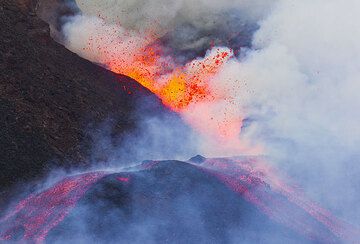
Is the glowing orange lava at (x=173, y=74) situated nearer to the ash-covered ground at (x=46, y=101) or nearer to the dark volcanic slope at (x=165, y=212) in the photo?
the ash-covered ground at (x=46, y=101)

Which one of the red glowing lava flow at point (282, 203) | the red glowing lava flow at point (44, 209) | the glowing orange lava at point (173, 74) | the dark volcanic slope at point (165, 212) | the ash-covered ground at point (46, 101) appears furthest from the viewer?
the glowing orange lava at point (173, 74)

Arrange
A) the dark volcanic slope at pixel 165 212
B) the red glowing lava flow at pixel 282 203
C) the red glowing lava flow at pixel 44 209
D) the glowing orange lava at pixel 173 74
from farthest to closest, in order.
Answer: the glowing orange lava at pixel 173 74
the red glowing lava flow at pixel 282 203
the red glowing lava flow at pixel 44 209
the dark volcanic slope at pixel 165 212

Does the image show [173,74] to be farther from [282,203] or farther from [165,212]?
[165,212]

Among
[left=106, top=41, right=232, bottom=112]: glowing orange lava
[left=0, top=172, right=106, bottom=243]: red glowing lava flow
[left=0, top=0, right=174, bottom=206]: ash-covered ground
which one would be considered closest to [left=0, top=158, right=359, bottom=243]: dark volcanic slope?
[left=0, top=172, right=106, bottom=243]: red glowing lava flow

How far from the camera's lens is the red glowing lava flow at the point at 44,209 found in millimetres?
11188

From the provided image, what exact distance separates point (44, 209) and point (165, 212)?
307cm

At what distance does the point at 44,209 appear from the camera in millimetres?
12117

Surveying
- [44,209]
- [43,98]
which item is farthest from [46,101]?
[44,209]

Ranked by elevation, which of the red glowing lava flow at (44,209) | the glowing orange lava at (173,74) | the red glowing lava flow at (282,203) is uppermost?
the glowing orange lava at (173,74)

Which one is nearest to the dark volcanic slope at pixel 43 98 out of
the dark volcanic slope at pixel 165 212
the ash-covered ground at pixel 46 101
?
the ash-covered ground at pixel 46 101

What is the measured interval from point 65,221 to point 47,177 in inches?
133

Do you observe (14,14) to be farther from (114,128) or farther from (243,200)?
(243,200)

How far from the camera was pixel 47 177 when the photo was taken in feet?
46.2

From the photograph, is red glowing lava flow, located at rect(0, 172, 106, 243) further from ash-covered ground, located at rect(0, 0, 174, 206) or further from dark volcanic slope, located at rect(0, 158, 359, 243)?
ash-covered ground, located at rect(0, 0, 174, 206)
